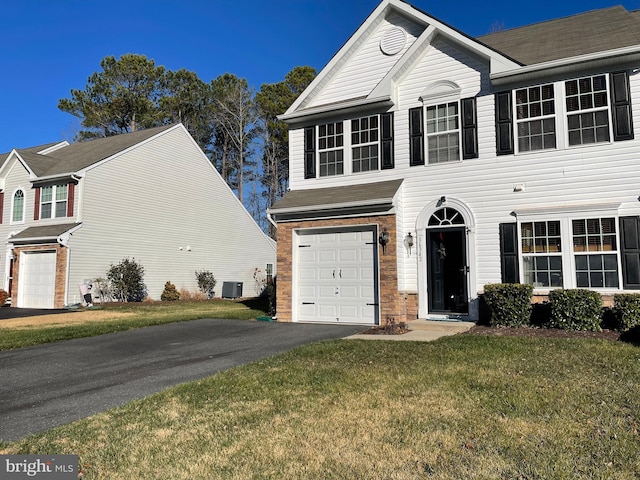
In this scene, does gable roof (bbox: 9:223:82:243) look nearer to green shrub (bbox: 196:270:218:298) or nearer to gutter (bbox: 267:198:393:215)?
green shrub (bbox: 196:270:218:298)

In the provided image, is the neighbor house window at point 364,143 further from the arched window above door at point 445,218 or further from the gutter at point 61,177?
the gutter at point 61,177

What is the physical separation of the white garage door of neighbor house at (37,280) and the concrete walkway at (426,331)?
1578 cm

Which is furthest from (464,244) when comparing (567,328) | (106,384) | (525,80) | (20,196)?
(20,196)

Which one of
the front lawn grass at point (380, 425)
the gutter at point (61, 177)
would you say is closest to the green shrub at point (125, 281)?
the gutter at point (61, 177)

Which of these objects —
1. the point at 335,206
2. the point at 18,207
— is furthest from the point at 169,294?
the point at 335,206

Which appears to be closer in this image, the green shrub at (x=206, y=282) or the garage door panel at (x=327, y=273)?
the garage door panel at (x=327, y=273)

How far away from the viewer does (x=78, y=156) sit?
23.7 metres

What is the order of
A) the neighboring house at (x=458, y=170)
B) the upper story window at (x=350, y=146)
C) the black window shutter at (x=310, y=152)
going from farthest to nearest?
1. the black window shutter at (x=310, y=152)
2. the upper story window at (x=350, y=146)
3. the neighboring house at (x=458, y=170)

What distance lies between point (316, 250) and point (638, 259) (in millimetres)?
7437

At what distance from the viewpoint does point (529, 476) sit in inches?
131

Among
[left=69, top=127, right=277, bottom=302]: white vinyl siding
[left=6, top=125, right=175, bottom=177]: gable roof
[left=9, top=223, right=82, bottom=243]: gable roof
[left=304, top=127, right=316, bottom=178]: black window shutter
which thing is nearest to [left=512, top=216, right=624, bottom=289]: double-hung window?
[left=304, top=127, right=316, bottom=178]: black window shutter

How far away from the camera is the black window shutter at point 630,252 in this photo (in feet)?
32.9

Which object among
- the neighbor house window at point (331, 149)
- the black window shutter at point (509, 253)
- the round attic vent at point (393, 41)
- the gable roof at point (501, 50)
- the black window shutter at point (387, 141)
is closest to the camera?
the gable roof at point (501, 50)

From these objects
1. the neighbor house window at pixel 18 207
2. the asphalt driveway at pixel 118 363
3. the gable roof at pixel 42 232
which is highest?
the neighbor house window at pixel 18 207
